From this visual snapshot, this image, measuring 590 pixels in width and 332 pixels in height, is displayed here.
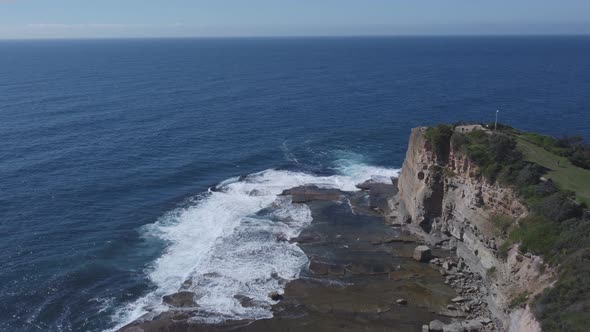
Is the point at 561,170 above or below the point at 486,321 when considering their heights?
above

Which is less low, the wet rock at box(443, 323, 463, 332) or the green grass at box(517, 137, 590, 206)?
the green grass at box(517, 137, 590, 206)

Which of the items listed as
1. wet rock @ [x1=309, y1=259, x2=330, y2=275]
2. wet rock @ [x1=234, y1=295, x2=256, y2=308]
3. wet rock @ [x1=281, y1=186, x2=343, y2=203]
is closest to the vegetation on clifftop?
wet rock @ [x1=281, y1=186, x2=343, y2=203]

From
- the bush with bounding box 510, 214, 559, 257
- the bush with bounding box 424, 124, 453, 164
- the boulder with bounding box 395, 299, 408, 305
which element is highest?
the bush with bounding box 424, 124, 453, 164

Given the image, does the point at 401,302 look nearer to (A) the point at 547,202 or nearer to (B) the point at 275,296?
(B) the point at 275,296

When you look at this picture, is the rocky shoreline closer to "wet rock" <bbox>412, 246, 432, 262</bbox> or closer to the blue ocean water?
"wet rock" <bbox>412, 246, 432, 262</bbox>

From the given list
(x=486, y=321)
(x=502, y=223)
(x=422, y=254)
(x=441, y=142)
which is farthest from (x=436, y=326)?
(x=441, y=142)

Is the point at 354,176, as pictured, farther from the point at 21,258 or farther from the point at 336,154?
the point at 21,258
